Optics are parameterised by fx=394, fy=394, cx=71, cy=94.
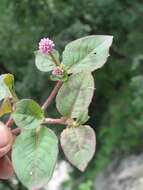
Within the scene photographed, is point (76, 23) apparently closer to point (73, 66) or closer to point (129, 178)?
point (129, 178)

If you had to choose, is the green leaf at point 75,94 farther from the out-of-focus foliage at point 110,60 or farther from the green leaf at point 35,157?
the out-of-focus foliage at point 110,60

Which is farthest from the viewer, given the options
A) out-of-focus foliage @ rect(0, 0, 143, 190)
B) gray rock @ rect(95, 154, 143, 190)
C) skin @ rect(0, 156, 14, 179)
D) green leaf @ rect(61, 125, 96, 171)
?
gray rock @ rect(95, 154, 143, 190)

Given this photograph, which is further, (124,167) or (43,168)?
(124,167)

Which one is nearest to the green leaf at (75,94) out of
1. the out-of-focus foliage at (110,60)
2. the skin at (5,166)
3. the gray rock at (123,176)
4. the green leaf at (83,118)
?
the green leaf at (83,118)

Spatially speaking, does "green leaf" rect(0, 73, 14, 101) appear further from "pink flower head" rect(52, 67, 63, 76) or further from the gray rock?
the gray rock

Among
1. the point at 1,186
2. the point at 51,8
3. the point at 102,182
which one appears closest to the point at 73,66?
the point at 1,186

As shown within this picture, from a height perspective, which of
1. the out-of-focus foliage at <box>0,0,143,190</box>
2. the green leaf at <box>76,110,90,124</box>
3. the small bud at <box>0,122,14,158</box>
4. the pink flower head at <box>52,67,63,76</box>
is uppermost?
the pink flower head at <box>52,67,63,76</box>

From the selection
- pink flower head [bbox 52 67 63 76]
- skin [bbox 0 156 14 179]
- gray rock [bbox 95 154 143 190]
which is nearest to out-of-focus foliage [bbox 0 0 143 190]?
gray rock [bbox 95 154 143 190]
